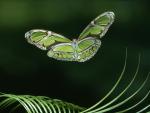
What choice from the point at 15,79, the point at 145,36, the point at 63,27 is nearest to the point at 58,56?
the point at 63,27

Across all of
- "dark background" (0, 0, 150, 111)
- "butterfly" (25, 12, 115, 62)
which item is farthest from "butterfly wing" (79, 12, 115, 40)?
"dark background" (0, 0, 150, 111)

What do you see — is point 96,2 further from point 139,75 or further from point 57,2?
point 139,75

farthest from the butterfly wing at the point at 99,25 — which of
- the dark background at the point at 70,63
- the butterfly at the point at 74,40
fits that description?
the dark background at the point at 70,63

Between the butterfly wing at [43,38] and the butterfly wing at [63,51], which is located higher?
the butterfly wing at [43,38]

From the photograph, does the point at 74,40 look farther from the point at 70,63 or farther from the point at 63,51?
the point at 70,63

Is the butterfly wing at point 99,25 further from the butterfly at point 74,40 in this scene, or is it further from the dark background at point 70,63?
the dark background at point 70,63

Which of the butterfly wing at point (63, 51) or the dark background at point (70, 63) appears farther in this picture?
the dark background at point (70, 63)

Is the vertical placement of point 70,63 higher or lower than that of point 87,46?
lower

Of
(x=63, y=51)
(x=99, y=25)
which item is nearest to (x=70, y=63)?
(x=63, y=51)
